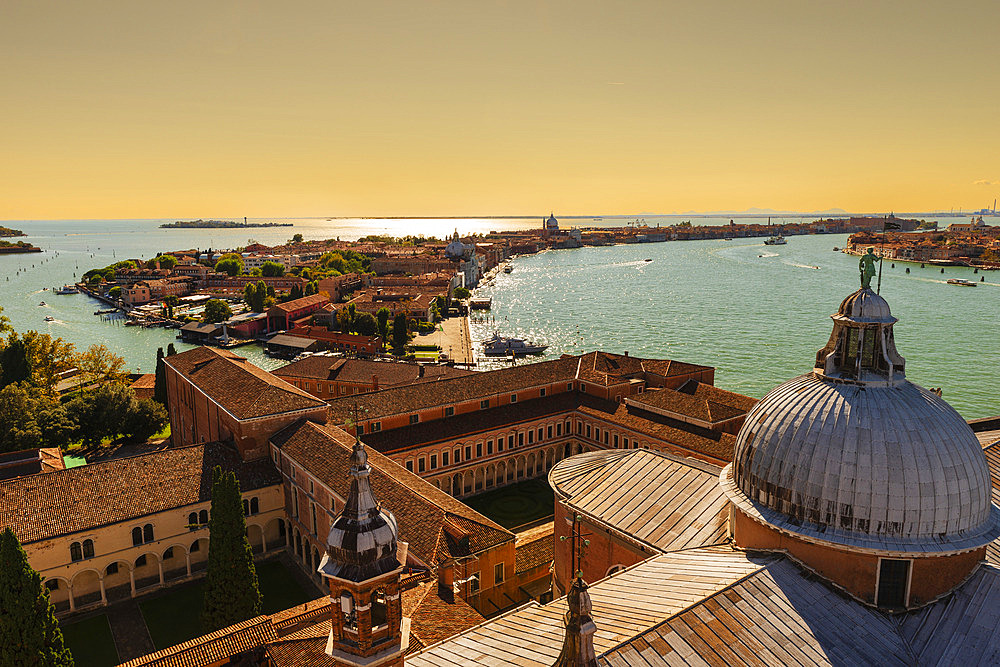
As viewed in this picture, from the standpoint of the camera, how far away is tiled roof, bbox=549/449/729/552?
20047 millimetres

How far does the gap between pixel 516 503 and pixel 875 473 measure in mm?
29495

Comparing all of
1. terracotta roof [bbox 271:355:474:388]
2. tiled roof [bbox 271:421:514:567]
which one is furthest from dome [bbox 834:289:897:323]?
terracotta roof [bbox 271:355:474:388]

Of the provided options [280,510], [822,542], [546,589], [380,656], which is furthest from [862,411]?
[280,510]

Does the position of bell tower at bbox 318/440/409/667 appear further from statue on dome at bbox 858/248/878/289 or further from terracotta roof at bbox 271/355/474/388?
terracotta roof at bbox 271/355/474/388

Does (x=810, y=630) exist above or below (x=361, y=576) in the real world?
below

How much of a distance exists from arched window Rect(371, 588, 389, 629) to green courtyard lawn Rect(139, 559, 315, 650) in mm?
18329

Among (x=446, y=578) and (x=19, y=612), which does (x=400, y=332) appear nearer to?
(x=446, y=578)

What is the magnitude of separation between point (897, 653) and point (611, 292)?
144 m

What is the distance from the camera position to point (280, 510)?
116 feet

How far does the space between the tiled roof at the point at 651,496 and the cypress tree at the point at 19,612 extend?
60.9ft

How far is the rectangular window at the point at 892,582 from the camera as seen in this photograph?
15211 millimetres

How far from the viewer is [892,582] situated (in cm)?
1535

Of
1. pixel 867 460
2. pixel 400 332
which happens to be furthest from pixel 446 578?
pixel 400 332

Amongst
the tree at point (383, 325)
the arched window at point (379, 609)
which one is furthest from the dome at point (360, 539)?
the tree at point (383, 325)
